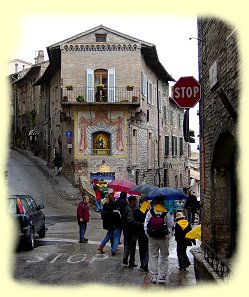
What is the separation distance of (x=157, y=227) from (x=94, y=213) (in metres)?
16.1

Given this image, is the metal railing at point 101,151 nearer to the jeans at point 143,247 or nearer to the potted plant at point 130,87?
the potted plant at point 130,87

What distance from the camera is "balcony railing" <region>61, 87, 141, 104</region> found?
29578mm

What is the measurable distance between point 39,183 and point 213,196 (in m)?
22.2

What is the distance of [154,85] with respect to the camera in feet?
118

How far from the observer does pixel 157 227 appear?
31.0 ft

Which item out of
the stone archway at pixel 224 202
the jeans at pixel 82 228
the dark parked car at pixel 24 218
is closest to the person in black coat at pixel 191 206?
the jeans at pixel 82 228

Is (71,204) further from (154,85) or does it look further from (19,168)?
(154,85)

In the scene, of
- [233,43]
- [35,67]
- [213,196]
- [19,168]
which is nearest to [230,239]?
[213,196]

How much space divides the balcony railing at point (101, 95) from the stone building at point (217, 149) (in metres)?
18.9

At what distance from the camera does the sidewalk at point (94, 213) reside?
1005 cm

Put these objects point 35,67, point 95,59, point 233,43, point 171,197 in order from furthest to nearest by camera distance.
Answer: point 35,67 < point 95,59 < point 171,197 < point 233,43

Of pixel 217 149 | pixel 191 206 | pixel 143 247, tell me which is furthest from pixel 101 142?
pixel 217 149

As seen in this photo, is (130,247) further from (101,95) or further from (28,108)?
(28,108)

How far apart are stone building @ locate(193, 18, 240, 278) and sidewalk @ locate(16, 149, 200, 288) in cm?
69
